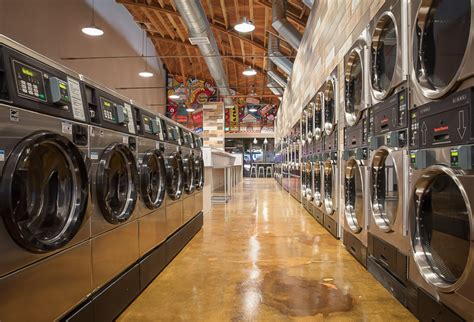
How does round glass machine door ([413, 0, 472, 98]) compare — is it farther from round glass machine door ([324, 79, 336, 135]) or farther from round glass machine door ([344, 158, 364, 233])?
round glass machine door ([324, 79, 336, 135])

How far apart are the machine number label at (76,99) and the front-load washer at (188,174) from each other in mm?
2342

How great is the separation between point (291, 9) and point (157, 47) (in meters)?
8.76

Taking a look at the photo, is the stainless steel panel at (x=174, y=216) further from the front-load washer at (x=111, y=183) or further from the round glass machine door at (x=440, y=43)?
the round glass machine door at (x=440, y=43)

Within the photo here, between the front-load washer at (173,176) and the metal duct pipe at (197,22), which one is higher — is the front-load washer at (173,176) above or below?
below

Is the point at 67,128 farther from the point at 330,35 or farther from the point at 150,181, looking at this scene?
the point at 330,35

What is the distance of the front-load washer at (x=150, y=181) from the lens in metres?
2.73

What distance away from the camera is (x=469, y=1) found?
1.58 m

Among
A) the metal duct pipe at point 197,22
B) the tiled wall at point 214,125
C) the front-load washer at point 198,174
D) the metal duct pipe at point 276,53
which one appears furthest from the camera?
the tiled wall at point 214,125

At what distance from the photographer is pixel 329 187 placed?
4758 mm

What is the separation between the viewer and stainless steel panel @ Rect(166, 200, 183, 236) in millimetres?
3454

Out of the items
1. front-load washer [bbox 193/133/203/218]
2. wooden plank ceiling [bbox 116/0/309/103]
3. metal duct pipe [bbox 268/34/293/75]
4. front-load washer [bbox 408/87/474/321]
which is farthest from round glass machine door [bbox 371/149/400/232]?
metal duct pipe [bbox 268/34/293/75]

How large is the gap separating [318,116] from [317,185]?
43.2 inches

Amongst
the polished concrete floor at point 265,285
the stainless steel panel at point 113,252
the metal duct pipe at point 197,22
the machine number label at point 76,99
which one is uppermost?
the metal duct pipe at point 197,22

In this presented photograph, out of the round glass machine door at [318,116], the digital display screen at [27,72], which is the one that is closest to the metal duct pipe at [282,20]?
the round glass machine door at [318,116]
